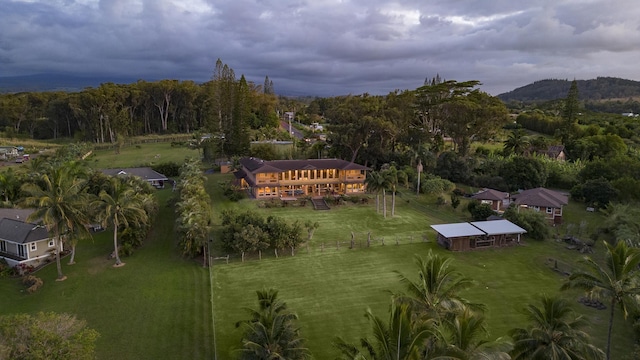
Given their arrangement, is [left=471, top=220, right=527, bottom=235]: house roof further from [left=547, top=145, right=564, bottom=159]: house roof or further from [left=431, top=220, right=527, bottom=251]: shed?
[left=547, top=145, right=564, bottom=159]: house roof

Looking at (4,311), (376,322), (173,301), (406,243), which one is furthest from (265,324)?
(406,243)

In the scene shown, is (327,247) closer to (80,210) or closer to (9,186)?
(80,210)

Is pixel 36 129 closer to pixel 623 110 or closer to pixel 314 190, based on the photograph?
pixel 314 190

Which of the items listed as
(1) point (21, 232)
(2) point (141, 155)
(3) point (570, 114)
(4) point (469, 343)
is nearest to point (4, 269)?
(1) point (21, 232)

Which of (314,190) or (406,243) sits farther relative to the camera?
(314,190)

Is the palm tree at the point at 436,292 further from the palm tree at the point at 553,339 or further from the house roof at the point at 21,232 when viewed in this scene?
the house roof at the point at 21,232

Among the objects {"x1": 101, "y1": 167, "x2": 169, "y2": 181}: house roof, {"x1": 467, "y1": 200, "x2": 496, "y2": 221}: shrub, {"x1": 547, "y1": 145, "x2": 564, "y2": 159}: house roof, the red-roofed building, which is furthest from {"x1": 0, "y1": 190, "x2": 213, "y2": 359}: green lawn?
{"x1": 547, "y1": 145, "x2": 564, "y2": 159}: house roof
